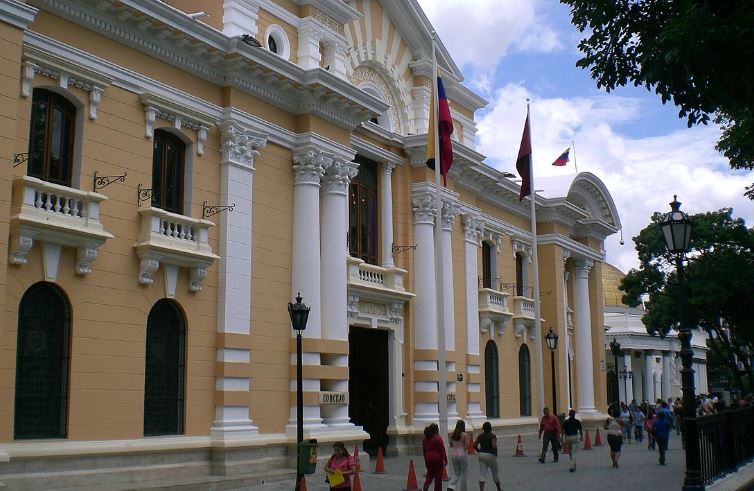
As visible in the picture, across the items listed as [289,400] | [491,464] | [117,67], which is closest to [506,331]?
[289,400]

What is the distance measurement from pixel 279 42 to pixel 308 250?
5.64 meters

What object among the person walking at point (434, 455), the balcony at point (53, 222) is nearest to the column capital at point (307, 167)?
the balcony at point (53, 222)

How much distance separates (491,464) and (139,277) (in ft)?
27.0

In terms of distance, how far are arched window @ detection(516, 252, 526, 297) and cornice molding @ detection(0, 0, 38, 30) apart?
2562 cm

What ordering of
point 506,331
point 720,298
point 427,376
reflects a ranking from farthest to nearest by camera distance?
point 720,298, point 506,331, point 427,376

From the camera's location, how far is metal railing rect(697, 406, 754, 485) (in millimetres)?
16562

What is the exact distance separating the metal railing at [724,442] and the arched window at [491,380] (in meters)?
12.7

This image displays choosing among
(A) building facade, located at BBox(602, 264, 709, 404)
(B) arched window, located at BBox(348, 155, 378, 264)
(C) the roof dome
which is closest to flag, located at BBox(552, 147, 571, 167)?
(B) arched window, located at BBox(348, 155, 378, 264)

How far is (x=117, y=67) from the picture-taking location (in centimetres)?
1877

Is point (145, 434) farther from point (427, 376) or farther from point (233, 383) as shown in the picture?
point (427, 376)

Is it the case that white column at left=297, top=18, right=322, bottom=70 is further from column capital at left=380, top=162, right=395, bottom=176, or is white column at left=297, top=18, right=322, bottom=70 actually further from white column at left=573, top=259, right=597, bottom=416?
white column at left=573, top=259, right=597, bottom=416

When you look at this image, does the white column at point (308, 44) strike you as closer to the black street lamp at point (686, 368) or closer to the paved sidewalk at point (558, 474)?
the paved sidewalk at point (558, 474)

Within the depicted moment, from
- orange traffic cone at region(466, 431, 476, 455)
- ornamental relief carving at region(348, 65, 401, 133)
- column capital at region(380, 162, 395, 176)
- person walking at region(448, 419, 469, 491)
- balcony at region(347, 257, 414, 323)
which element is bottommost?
orange traffic cone at region(466, 431, 476, 455)

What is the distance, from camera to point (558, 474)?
2288 cm
